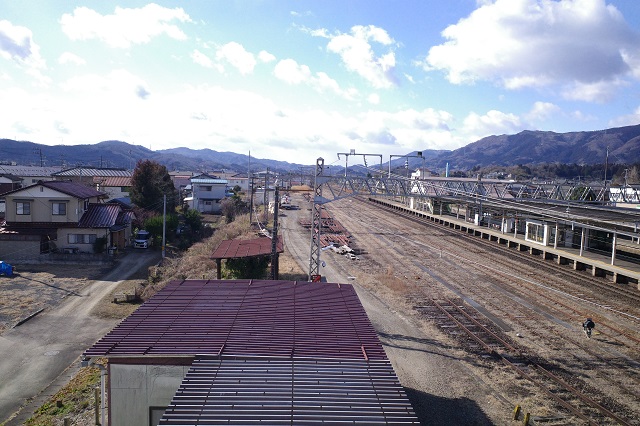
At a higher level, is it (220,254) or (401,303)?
(220,254)

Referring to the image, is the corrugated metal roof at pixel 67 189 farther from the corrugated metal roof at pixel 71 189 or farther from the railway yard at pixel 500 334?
the railway yard at pixel 500 334

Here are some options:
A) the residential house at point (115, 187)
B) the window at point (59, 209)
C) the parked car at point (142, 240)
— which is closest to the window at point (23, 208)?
the window at point (59, 209)

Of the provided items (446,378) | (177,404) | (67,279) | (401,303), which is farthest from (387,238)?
(177,404)

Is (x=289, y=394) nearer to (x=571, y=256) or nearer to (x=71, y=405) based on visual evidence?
(x=71, y=405)

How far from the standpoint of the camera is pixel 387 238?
28703mm

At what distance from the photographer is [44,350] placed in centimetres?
1154

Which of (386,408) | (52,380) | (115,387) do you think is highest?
(386,408)

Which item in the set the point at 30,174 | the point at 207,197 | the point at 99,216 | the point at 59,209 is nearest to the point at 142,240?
the point at 99,216

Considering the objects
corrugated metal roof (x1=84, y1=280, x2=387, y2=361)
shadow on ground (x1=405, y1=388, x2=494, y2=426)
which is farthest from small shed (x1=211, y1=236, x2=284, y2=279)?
shadow on ground (x1=405, y1=388, x2=494, y2=426)

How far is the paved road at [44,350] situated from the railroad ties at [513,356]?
9.12 meters

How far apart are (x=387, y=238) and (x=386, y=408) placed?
2426 cm

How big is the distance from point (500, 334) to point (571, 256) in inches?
443

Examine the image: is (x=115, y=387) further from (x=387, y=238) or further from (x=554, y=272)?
(x=387, y=238)

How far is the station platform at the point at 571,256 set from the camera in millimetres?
18016
